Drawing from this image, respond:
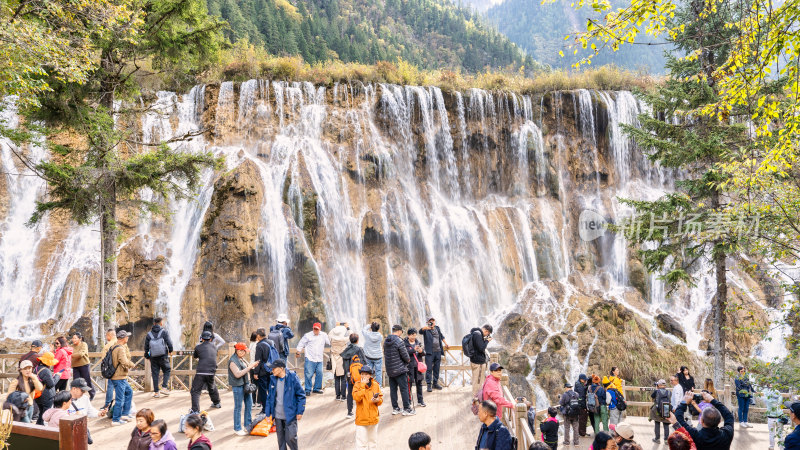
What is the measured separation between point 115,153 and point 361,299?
1292cm

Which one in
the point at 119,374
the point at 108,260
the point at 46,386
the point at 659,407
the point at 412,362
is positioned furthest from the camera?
the point at 108,260

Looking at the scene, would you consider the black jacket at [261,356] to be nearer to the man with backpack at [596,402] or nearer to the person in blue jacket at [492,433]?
the person in blue jacket at [492,433]

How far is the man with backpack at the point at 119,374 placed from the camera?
8.35m

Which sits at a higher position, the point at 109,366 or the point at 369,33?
the point at 369,33

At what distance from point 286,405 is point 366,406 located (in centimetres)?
115

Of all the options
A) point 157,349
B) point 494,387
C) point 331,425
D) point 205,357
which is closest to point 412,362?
point 331,425

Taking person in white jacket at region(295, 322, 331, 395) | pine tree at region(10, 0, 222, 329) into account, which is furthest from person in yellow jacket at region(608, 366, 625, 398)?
pine tree at region(10, 0, 222, 329)

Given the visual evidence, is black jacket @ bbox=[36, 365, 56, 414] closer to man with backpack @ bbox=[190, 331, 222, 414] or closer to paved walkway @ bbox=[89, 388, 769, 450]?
paved walkway @ bbox=[89, 388, 769, 450]

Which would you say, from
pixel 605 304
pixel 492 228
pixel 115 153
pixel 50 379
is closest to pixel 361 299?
Result: pixel 492 228

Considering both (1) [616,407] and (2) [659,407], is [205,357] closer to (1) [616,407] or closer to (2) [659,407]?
(1) [616,407]

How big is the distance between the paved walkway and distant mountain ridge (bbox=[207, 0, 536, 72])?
4387 cm

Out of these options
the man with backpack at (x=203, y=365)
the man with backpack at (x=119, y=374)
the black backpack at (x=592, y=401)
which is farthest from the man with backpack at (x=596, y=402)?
the man with backpack at (x=119, y=374)

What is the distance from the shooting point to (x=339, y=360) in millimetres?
10250

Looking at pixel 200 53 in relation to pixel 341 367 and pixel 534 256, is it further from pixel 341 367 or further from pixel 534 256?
pixel 534 256
